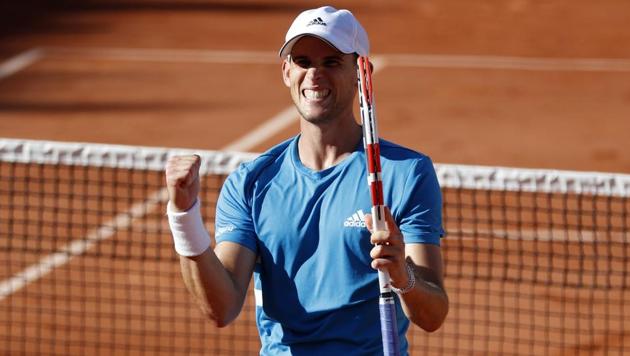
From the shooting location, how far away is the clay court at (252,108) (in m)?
10.4

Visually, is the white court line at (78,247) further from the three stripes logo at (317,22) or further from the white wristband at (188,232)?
the three stripes logo at (317,22)

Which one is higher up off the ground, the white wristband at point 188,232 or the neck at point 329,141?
the neck at point 329,141

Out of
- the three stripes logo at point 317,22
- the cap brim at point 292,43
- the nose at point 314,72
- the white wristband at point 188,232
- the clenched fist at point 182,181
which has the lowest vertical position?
the white wristband at point 188,232

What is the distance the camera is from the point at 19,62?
73.9ft

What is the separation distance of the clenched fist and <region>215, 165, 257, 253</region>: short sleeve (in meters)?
0.36

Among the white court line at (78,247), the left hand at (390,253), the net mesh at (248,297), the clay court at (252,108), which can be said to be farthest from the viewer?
the white court line at (78,247)

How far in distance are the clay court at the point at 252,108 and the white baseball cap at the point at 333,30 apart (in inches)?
226

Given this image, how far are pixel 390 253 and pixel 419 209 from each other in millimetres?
421

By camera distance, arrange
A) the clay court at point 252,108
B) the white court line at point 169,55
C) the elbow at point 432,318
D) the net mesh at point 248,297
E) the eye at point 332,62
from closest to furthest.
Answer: the elbow at point 432,318 < the eye at point 332,62 < the net mesh at point 248,297 < the clay court at point 252,108 < the white court line at point 169,55

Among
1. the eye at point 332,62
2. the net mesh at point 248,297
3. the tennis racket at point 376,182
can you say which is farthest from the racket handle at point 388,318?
the net mesh at point 248,297

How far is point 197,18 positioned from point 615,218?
15.3 m

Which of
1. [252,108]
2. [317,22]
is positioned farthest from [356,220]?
[252,108]

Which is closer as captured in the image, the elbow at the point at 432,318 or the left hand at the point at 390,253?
the left hand at the point at 390,253

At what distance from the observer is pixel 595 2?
26.3 m
